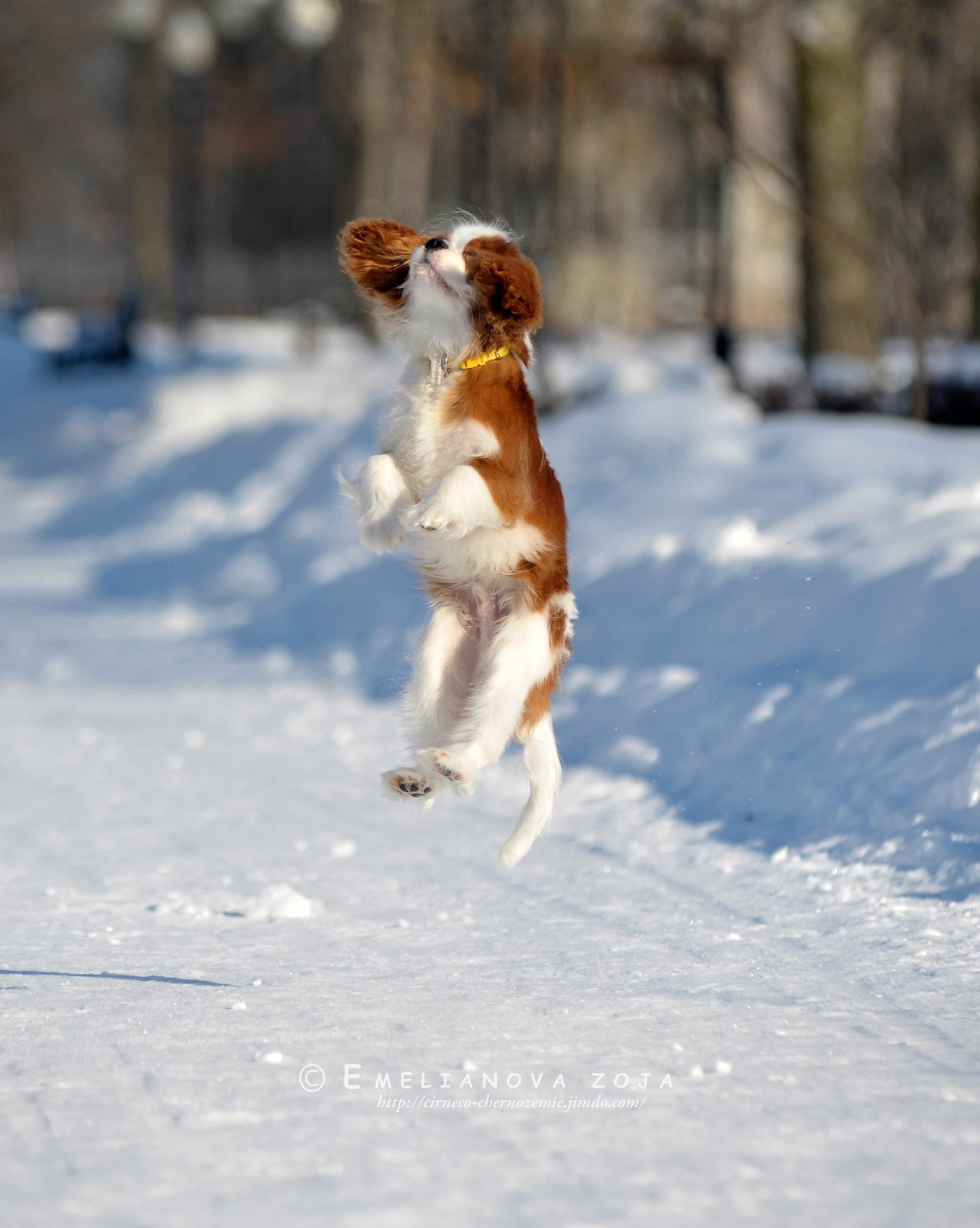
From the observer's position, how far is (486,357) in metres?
3.43

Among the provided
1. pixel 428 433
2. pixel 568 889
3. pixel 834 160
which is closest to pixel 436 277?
pixel 428 433

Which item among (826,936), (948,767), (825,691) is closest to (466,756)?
(826,936)

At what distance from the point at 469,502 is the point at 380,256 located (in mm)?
638

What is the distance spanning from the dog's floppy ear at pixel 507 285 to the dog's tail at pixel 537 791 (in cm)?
95

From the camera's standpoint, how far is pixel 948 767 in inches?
223

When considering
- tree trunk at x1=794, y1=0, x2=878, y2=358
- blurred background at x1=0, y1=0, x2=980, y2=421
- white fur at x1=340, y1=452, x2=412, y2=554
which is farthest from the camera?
tree trunk at x1=794, y1=0, x2=878, y2=358

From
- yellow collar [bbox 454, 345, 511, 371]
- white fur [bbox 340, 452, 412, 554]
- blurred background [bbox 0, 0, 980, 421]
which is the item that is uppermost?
yellow collar [bbox 454, 345, 511, 371]

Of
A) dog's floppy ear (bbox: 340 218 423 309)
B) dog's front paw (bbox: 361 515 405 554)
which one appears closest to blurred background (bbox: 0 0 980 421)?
dog's floppy ear (bbox: 340 218 423 309)

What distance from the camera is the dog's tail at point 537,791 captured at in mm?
3803

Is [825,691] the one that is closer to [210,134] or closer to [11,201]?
[210,134]

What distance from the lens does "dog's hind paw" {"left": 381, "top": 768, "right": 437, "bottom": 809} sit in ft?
11.5

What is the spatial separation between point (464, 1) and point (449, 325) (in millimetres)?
19124

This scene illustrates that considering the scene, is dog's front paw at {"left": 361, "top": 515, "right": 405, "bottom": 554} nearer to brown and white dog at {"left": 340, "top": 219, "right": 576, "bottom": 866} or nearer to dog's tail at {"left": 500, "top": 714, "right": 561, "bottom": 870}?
brown and white dog at {"left": 340, "top": 219, "right": 576, "bottom": 866}

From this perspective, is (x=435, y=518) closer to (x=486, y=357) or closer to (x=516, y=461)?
(x=516, y=461)
